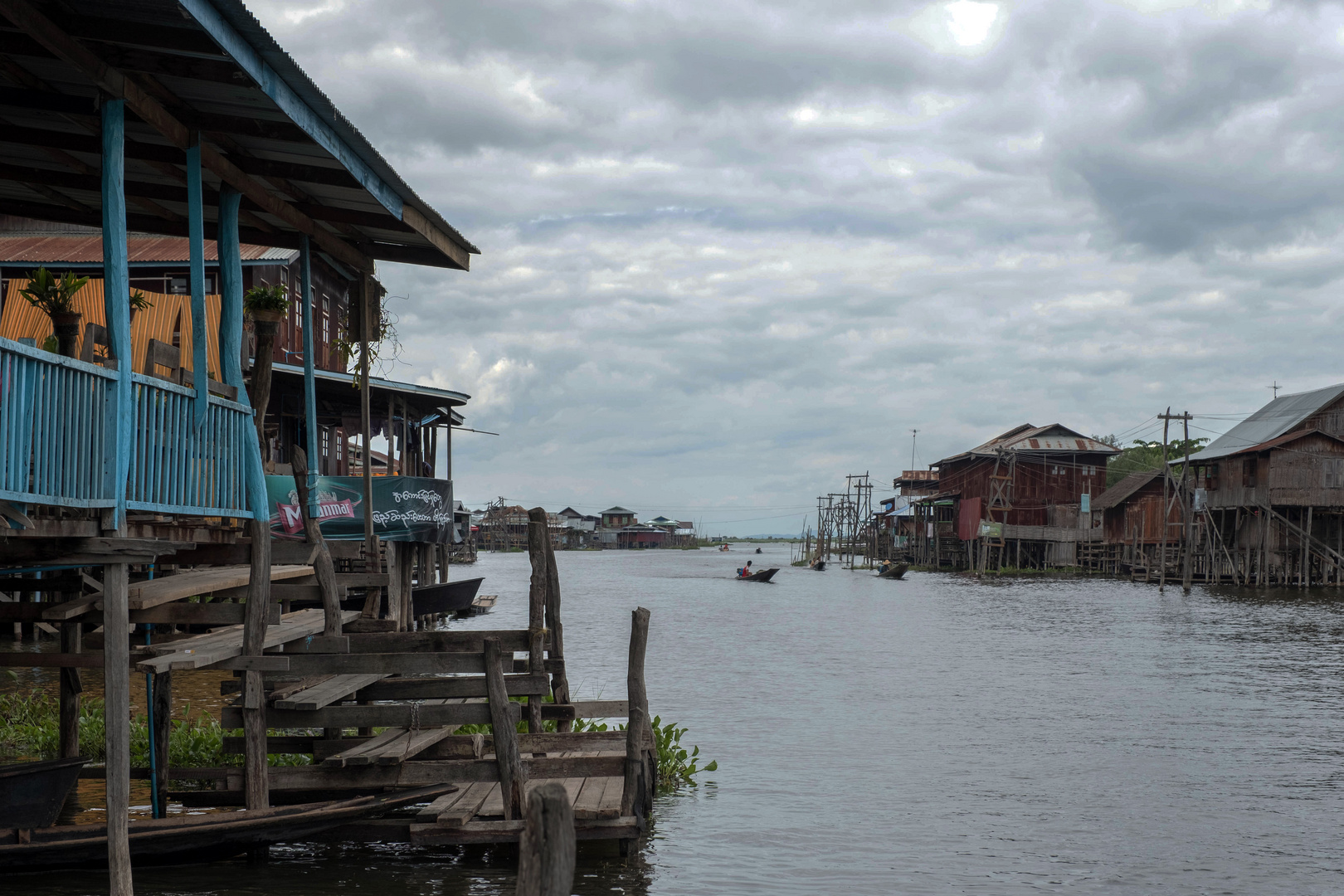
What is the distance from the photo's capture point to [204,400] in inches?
290

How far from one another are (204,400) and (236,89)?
2.03m

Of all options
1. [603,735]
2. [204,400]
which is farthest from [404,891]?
[204,400]

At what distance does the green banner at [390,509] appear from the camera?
2147cm

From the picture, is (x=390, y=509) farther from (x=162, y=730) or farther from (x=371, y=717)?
(x=371, y=717)

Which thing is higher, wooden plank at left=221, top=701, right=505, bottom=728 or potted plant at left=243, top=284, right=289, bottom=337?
potted plant at left=243, top=284, right=289, bottom=337

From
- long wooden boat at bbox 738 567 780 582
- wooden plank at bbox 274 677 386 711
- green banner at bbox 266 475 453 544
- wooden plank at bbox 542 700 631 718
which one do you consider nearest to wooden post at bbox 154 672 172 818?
wooden plank at bbox 274 677 386 711

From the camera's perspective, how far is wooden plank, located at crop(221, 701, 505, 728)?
8.65m

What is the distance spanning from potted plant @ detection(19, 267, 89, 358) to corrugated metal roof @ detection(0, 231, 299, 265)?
1409 centimetres

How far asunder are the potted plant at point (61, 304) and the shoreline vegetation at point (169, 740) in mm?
4860

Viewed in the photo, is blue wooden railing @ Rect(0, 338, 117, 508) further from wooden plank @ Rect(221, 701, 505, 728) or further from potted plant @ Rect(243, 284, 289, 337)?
wooden plank @ Rect(221, 701, 505, 728)

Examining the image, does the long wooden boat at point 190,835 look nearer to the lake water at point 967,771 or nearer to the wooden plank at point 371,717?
the lake water at point 967,771

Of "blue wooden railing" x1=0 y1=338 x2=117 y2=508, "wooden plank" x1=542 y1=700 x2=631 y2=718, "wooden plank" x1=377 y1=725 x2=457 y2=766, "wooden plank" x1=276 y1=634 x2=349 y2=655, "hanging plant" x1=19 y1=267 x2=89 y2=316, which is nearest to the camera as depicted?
"blue wooden railing" x1=0 y1=338 x2=117 y2=508

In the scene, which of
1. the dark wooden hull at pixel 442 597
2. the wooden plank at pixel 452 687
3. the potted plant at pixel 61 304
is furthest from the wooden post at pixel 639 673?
the dark wooden hull at pixel 442 597

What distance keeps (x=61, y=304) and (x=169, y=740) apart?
575cm
